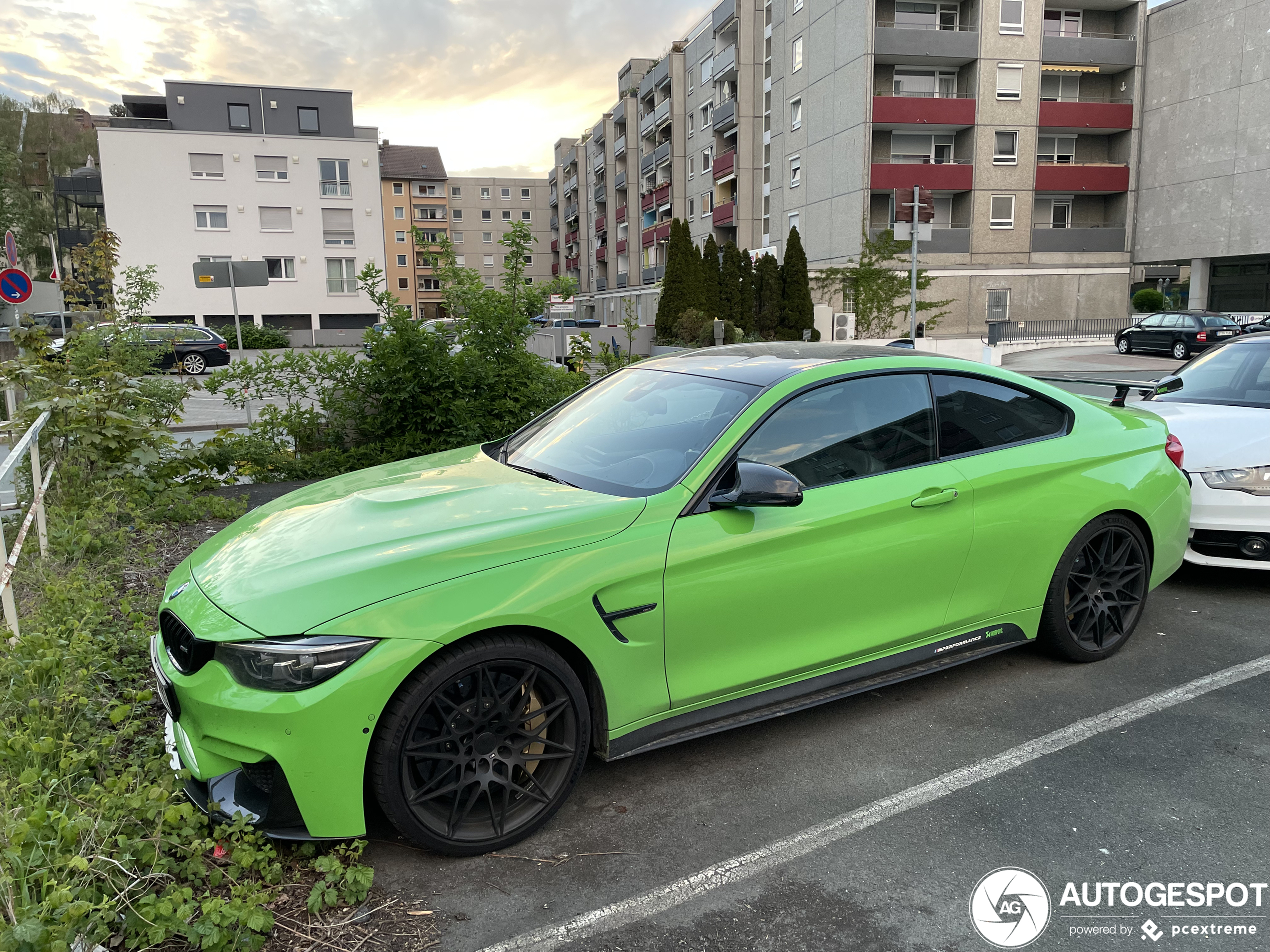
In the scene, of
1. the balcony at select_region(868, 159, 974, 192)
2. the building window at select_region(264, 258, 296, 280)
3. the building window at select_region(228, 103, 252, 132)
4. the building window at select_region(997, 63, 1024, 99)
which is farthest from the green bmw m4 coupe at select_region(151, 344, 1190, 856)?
the building window at select_region(228, 103, 252, 132)

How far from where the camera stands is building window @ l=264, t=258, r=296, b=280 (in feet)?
164

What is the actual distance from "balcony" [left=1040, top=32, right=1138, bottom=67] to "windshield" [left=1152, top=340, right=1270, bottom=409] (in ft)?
130

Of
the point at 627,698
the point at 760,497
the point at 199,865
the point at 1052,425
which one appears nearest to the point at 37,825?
the point at 199,865

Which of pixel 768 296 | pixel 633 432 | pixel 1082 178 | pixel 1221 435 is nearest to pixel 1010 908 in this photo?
pixel 633 432

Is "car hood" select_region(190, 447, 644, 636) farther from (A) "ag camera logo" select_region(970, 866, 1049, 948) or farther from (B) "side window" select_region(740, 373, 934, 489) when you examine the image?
(A) "ag camera logo" select_region(970, 866, 1049, 948)

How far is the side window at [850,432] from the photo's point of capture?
364cm

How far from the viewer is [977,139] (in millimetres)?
39719

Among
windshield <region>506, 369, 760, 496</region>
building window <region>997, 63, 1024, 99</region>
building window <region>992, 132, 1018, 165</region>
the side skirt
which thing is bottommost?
the side skirt

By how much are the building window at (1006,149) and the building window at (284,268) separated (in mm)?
36085

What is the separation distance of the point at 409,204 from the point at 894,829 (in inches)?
3968

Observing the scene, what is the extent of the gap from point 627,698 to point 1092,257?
4566 centimetres

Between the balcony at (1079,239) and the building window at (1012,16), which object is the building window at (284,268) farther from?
the balcony at (1079,239)

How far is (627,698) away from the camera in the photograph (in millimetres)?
3184

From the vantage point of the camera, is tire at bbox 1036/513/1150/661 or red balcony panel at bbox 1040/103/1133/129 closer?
tire at bbox 1036/513/1150/661
